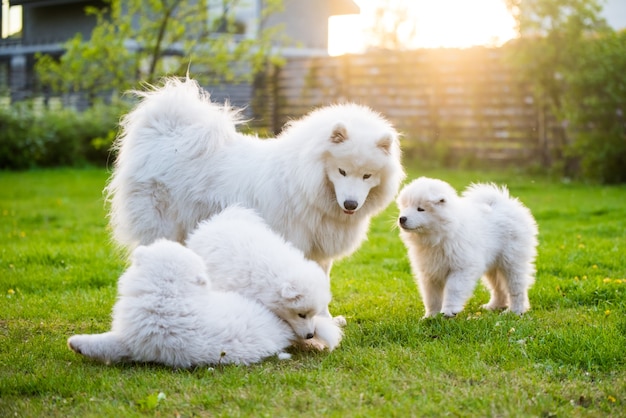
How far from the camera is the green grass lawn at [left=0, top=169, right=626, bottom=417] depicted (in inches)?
135

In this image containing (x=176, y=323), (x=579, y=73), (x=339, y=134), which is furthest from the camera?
(x=579, y=73)

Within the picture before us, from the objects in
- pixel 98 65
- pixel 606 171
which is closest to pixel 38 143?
pixel 98 65

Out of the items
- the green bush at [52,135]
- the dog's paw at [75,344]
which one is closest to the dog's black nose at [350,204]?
the dog's paw at [75,344]

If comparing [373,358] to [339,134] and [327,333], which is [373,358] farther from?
[339,134]

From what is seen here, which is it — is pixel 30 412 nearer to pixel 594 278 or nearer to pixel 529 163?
pixel 594 278

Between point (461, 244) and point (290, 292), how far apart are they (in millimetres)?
1501

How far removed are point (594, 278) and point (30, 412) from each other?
15.0 feet

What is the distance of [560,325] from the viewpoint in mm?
4734

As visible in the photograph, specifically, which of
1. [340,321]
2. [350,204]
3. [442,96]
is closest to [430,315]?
[340,321]

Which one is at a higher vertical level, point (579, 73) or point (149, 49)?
point (149, 49)

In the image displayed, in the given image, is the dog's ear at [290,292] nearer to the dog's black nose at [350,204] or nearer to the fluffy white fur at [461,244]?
the dog's black nose at [350,204]

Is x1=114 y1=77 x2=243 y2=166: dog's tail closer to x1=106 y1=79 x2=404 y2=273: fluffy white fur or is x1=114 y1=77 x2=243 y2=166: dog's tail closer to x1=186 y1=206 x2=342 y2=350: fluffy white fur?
x1=106 y1=79 x2=404 y2=273: fluffy white fur

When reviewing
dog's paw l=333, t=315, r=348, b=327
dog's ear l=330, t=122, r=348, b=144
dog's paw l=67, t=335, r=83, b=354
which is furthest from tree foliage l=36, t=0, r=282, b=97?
dog's paw l=67, t=335, r=83, b=354

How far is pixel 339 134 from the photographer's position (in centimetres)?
498
